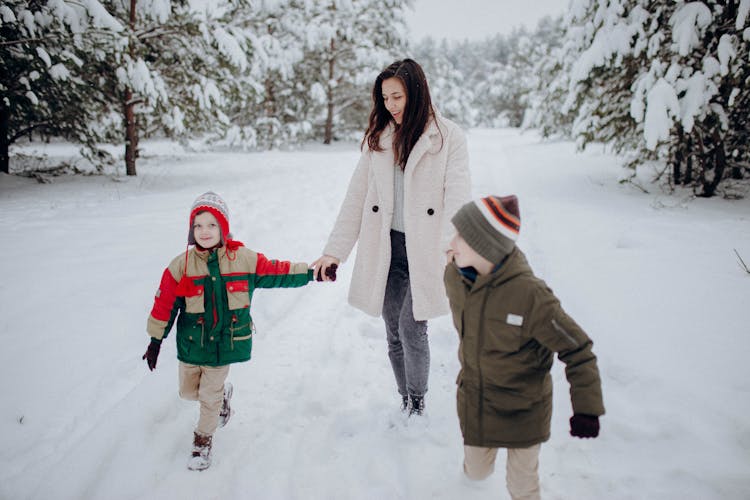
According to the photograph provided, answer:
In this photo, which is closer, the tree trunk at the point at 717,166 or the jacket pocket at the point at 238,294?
the jacket pocket at the point at 238,294

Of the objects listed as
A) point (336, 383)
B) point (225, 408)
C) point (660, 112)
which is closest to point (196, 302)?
point (225, 408)

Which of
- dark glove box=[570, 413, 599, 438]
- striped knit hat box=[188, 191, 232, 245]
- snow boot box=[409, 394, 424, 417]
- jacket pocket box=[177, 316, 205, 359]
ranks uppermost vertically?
striped knit hat box=[188, 191, 232, 245]

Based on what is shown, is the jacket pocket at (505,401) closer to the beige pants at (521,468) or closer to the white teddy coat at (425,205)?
the beige pants at (521,468)

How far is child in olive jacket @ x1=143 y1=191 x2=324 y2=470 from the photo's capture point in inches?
88.3

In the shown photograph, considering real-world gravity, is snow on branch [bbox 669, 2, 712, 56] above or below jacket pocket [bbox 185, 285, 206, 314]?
above

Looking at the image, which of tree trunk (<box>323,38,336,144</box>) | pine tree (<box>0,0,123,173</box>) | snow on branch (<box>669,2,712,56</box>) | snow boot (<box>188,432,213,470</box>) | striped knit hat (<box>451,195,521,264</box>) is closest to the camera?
striped knit hat (<box>451,195,521,264</box>)

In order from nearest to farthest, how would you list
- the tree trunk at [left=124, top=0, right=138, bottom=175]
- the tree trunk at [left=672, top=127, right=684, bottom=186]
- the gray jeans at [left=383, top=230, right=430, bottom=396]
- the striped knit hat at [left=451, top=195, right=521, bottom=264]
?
1. the striped knit hat at [left=451, top=195, right=521, bottom=264]
2. the gray jeans at [left=383, top=230, right=430, bottom=396]
3. the tree trunk at [left=672, top=127, right=684, bottom=186]
4. the tree trunk at [left=124, top=0, right=138, bottom=175]

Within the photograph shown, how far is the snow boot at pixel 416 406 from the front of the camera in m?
2.72

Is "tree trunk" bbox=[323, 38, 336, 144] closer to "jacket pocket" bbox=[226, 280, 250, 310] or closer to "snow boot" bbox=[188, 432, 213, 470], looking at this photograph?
"jacket pocket" bbox=[226, 280, 250, 310]

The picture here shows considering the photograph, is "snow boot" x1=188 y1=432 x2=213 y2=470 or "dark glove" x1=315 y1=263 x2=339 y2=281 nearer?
"snow boot" x1=188 y1=432 x2=213 y2=470

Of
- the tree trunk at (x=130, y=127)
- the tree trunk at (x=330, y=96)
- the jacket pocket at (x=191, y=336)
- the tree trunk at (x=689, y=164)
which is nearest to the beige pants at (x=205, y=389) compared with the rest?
the jacket pocket at (x=191, y=336)

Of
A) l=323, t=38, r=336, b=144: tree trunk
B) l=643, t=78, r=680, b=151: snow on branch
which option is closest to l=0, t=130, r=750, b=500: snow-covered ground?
l=643, t=78, r=680, b=151: snow on branch

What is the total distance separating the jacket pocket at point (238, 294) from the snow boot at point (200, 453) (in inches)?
32.0

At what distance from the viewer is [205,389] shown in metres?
2.37
